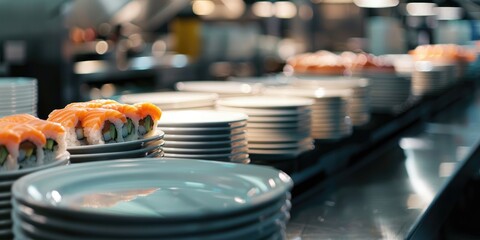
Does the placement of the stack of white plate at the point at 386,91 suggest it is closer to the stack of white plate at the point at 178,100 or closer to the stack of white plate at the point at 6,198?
the stack of white plate at the point at 178,100

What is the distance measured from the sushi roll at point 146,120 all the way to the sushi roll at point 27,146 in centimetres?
27

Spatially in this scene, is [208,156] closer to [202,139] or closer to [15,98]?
[202,139]

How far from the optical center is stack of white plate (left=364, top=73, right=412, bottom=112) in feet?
9.66

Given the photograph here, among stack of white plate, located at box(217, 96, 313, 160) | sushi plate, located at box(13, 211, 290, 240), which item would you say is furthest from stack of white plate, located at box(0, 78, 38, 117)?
sushi plate, located at box(13, 211, 290, 240)

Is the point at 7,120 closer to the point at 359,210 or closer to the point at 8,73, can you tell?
the point at 359,210

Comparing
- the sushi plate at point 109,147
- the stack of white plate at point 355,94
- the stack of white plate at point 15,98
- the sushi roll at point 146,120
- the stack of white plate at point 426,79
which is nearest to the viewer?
the sushi plate at point 109,147

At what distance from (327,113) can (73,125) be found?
1.01 meters

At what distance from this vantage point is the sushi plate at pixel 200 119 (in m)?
1.33

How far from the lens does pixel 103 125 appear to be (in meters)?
1.15

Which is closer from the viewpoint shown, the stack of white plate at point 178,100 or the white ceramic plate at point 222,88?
the stack of white plate at point 178,100

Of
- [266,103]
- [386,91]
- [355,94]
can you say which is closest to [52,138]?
→ [266,103]

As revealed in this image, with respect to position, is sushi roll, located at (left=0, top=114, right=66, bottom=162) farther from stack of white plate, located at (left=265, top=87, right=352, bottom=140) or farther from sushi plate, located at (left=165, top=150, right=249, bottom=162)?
stack of white plate, located at (left=265, top=87, right=352, bottom=140)

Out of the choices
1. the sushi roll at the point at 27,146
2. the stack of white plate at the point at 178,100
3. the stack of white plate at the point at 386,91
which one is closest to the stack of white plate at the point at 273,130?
the stack of white plate at the point at 178,100

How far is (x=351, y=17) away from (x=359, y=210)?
4.30 meters
